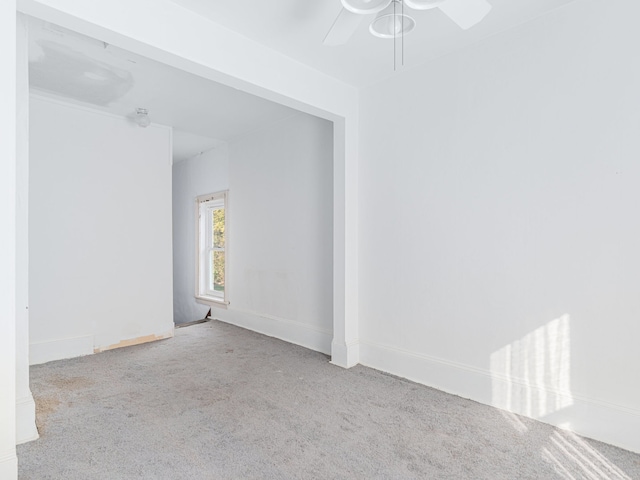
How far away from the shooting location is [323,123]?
3.79 m

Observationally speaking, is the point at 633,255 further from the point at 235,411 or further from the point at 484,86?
the point at 235,411

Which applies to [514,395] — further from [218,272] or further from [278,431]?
[218,272]

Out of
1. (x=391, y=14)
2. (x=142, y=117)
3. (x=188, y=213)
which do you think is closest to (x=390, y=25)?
(x=391, y=14)

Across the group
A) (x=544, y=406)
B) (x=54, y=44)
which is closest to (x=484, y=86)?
(x=544, y=406)

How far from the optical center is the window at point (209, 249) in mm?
5660

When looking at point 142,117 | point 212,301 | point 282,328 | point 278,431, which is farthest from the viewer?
point 212,301

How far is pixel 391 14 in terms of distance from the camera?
6.40 ft

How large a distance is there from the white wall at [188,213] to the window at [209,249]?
150mm

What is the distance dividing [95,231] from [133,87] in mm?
1492

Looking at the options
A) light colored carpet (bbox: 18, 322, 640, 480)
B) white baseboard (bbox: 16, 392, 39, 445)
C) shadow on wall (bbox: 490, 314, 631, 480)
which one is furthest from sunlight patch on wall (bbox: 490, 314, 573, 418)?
white baseboard (bbox: 16, 392, 39, 445)

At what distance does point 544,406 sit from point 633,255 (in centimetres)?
103

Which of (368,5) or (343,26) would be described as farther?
(343,26)

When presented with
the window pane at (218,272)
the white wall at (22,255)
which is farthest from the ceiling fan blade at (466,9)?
the window pane at (218,272)

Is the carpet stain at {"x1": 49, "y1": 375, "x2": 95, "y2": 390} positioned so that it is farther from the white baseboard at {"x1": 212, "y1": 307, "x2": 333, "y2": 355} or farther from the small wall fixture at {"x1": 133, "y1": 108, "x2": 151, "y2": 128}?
the small wall fixture at {"x1": 133, "y1": 108, "x2": 151, "y2": 128}
